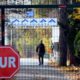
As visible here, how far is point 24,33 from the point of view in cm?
1042

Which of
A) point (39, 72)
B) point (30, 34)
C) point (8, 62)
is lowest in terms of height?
point (39, 72)

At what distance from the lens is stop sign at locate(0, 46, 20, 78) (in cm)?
971

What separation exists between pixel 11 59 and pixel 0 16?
1001 mm

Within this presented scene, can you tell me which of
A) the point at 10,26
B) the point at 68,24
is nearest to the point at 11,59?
the point at 10,26

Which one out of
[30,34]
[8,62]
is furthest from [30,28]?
[8,62]

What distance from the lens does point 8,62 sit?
9734 millimetres

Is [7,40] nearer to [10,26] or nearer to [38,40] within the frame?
[10,26]

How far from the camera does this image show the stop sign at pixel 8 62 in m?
9.71

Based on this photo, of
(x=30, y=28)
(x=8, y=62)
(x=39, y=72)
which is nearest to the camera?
(x=8, y=62)

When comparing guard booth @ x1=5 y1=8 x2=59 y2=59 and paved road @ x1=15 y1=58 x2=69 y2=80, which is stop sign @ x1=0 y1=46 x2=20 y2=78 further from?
paved road @ x1=15 y1=58 x2=69 y2=80

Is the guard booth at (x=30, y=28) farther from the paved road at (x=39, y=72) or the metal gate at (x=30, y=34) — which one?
the paved road at (x=39, y=72)

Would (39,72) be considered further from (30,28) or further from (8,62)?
(8,62)

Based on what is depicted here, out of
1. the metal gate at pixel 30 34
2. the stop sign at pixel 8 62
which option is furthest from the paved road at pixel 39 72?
the stop sign at pixel 8 62

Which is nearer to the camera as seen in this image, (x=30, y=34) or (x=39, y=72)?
(x=30, y=34)
